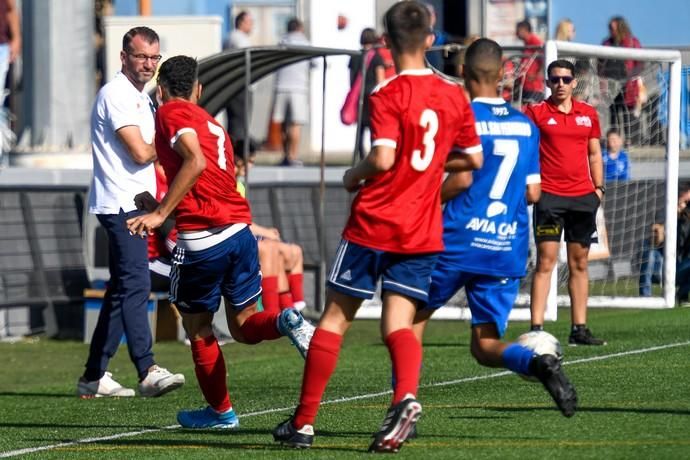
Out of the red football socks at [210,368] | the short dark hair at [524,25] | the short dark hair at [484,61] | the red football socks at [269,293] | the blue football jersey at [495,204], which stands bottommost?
the red football socks at [269,293]

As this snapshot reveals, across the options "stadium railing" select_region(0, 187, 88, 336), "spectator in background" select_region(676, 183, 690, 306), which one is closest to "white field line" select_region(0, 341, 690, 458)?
"spectator in background" select_region(676, 183, 690, 306)

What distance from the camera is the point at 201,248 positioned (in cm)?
873

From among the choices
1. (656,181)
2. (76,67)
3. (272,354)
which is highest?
(76,67)

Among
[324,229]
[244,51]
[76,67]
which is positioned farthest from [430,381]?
[76,67]

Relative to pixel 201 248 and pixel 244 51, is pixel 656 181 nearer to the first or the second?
pixel 244 51

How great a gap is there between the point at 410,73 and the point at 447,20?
20.0 metres

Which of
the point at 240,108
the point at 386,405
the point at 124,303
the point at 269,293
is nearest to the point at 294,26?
the point at 240,108

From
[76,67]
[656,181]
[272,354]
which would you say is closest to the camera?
[272,354]

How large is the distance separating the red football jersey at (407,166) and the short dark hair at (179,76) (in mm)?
1489

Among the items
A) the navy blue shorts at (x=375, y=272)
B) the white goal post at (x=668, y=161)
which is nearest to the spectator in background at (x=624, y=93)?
the white goal post at (x=668, y=161)

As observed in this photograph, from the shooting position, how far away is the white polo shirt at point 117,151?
35.6 ft

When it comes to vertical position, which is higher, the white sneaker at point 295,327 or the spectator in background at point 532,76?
the spectator in background at point 532,76

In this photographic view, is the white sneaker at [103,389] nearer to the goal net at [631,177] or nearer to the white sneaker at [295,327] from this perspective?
the white sneaker at [295,327]

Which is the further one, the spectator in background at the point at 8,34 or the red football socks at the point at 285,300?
the spectator in background at the point at 8,34
